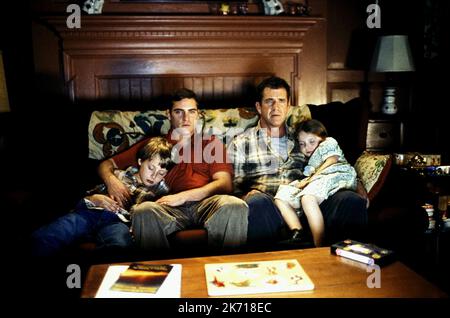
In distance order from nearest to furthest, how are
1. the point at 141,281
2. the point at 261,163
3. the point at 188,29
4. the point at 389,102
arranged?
the point at 141,281, the point at 261,163, the point at 188,29, the point at 389,102

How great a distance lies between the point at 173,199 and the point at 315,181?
67 centimetres

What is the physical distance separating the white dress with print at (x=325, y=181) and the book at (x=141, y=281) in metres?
0.81

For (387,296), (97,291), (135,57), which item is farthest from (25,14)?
(387,296)

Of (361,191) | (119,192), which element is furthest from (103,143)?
(361,191)

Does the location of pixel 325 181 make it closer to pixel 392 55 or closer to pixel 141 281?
pixel 141 281

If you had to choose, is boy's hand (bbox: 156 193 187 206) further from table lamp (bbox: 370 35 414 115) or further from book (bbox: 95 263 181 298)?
table lamp (bbox: 370 35 414 115)

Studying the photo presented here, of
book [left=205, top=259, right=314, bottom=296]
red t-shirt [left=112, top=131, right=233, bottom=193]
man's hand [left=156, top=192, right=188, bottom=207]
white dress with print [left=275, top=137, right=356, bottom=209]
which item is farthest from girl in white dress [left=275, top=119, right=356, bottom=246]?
book [left=205, top=259, right=314, bottom=296]

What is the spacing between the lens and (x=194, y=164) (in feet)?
7.35

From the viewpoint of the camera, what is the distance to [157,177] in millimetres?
2139

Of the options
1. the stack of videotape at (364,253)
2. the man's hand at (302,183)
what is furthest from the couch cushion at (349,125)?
the stack of videotape at (364,253)

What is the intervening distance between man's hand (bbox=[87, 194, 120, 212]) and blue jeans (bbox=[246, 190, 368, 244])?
610mm

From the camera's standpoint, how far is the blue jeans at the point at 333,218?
201 cm

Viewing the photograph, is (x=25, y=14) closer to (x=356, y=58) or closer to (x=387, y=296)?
(x=356, y=58)
